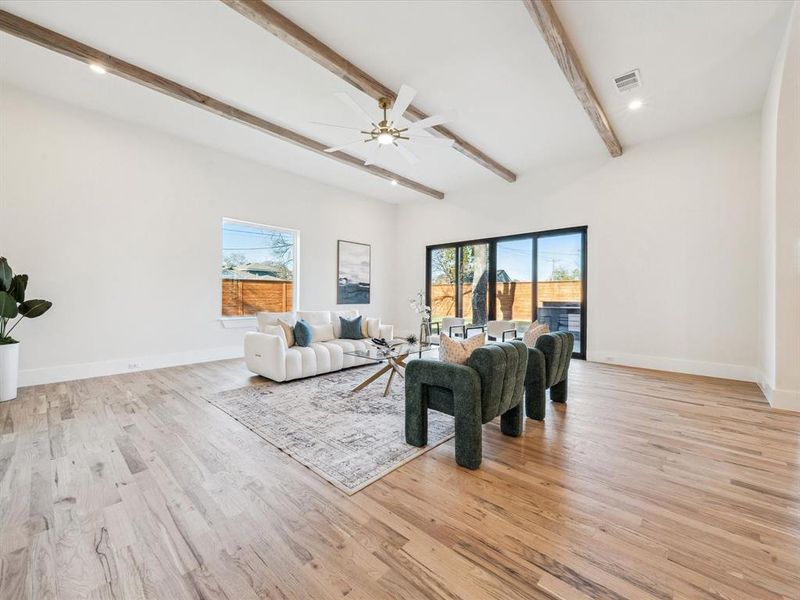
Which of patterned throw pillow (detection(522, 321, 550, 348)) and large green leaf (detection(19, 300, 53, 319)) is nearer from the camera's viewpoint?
patterned throw pillow (detection(522, 321, 550, 348))

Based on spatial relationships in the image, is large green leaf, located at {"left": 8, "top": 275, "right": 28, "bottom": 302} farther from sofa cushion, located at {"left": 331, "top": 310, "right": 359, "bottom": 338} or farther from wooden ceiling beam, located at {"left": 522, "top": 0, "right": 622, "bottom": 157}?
wooden ceiling beam, located at {"left": 522, "top": 0, "right": 622, "bottom": 157}

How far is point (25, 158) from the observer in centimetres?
414

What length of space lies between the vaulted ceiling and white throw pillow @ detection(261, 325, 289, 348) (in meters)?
2.83

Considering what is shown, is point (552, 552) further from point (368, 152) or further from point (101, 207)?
point (101, 207)

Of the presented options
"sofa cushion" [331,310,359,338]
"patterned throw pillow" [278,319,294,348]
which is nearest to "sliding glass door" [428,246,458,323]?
"sofa cushion" [331,310,359,338]

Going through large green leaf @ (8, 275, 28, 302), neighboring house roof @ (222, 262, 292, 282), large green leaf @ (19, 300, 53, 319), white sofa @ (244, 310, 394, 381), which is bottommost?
white sofa @ (244, 310, 394, 381)

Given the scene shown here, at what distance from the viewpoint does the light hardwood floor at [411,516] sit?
1.38 metres

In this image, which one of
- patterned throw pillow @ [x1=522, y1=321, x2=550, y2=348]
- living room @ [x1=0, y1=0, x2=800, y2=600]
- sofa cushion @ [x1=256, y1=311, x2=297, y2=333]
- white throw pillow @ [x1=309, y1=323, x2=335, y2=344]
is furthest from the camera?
white throw pillow @ [x1=309, y1=323, x2=335, y2=344]

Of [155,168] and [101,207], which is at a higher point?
[155,168]

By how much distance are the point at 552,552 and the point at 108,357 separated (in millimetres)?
5702

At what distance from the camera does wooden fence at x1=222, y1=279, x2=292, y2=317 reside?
6.07 metres

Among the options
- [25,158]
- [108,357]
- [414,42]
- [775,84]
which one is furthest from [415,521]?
[25,158]

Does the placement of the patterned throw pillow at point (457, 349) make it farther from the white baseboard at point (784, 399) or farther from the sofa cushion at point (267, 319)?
the white baseboard at point (784, 399)

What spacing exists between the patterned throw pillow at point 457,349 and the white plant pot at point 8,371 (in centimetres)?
459
